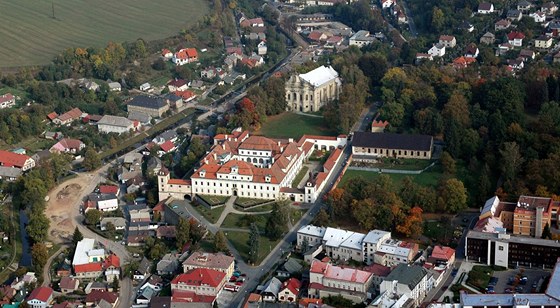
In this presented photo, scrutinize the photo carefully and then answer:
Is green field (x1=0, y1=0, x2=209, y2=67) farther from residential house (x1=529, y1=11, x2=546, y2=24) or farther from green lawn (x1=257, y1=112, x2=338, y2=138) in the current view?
residential house (x1=529, y1=11, x2=546, y2=24)

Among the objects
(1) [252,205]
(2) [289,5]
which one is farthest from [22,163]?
(2) [289,5]

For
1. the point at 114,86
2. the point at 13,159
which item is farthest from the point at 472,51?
the point at 13,159

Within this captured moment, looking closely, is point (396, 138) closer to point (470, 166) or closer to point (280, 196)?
point (470, 166)

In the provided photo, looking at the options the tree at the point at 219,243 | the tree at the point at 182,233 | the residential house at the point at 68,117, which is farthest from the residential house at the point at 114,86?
the tree at the point at 219,243

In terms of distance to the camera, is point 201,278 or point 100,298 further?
point 201,278

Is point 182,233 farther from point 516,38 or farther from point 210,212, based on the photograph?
point 516,38

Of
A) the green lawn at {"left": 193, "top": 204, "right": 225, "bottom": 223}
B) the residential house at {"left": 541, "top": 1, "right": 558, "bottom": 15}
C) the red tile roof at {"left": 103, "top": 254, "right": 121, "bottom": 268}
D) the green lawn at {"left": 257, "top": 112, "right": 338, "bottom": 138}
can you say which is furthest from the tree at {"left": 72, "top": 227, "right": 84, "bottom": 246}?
the residential house at {"left": 541, "top": 1, "right": 558, "bottom": 15}
